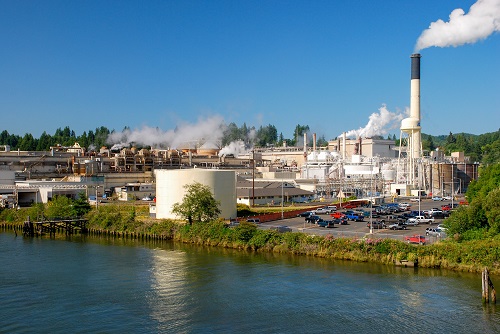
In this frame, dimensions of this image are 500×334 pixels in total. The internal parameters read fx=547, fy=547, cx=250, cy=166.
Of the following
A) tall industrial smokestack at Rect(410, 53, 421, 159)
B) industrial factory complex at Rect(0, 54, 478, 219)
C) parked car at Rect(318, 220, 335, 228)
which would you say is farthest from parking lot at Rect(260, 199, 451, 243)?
tall industrial smokestack at Rect(410, 53, 421, 159)

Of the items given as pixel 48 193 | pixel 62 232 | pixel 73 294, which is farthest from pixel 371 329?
pixel 48 193

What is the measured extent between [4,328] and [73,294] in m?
1.90

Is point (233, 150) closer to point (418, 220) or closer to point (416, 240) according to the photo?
point (418, 220)

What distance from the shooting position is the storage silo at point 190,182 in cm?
1834

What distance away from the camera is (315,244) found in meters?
13.6

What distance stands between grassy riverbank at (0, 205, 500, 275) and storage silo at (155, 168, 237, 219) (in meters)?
0.76

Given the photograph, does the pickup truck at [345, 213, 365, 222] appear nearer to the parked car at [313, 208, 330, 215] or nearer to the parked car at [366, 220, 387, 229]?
the parked car at [366, 220, 387, 229]

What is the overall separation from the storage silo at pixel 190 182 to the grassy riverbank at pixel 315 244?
0.76m

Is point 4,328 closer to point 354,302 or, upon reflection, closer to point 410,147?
point 354,302

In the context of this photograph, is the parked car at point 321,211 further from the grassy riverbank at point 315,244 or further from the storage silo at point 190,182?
the grassy riverbank at point 315,244

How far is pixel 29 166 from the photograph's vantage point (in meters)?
30.9

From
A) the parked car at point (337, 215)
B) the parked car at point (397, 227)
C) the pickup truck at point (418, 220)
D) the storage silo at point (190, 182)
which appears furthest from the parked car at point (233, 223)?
the pickup truck at point (418, 220)

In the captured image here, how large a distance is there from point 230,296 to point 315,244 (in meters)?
4.09

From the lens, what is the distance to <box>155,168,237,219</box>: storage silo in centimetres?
1834
